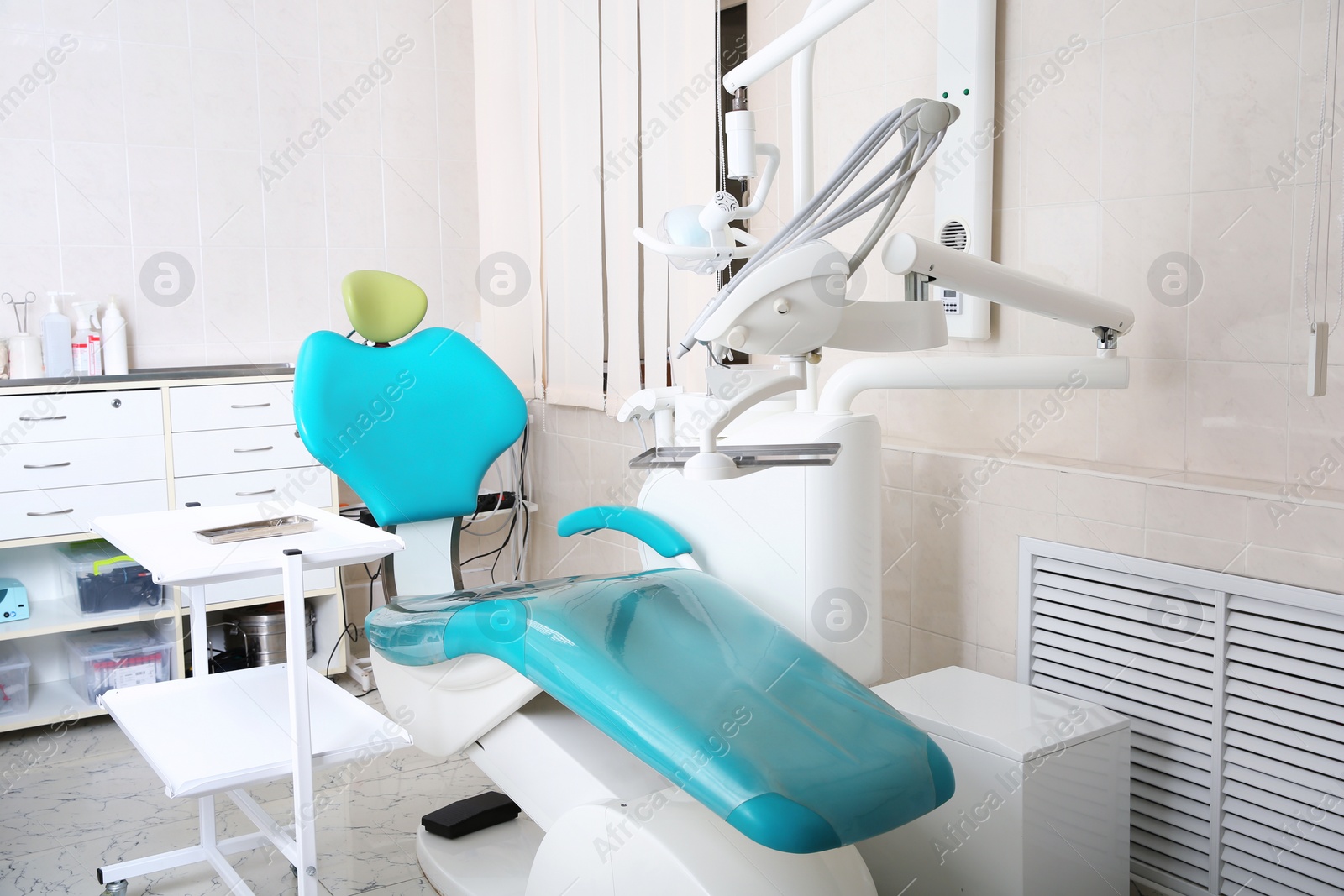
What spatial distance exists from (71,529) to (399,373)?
1357mm

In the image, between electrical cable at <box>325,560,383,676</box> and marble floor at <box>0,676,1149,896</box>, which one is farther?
electrical cable at <box>325,560,383,676</box>

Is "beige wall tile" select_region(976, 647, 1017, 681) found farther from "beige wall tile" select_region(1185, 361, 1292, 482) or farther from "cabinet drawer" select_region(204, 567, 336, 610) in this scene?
"cabinet drawer" select_region(204, 567, 336, 610)

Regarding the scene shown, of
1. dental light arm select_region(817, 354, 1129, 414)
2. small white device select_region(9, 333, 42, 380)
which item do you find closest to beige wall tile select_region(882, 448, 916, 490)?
dental light arm select_region(817, 354, 1129, 414)

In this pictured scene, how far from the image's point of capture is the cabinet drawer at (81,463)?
296cm

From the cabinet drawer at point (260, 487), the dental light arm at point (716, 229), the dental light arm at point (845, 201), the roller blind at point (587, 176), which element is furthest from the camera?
the cabinet drawer at point (260, 487)

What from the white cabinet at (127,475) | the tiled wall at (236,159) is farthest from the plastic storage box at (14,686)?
the tiled wall at (236,159)

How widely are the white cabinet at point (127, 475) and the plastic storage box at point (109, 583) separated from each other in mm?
31

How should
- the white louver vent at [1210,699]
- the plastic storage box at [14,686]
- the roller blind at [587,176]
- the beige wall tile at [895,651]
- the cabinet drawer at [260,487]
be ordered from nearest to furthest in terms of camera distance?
the white louver vent at [1210,699] < the beige wall tile at [895,651] < the roller blind at [587,176] < the plastic storage box at [14,686] < the cabinet drawer at [260,487]

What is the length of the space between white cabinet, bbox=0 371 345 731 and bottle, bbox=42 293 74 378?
31 cm

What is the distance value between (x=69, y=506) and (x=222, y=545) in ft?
4.78

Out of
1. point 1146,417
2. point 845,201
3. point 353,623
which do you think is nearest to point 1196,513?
point 1146,417

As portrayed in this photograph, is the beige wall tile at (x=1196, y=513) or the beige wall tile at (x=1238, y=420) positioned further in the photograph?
the beige wall tile at (x=1238, y=420)

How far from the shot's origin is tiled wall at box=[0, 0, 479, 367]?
338 cm

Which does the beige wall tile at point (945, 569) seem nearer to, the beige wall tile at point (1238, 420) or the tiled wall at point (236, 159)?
the beige wall tile at point (1238, 420)
